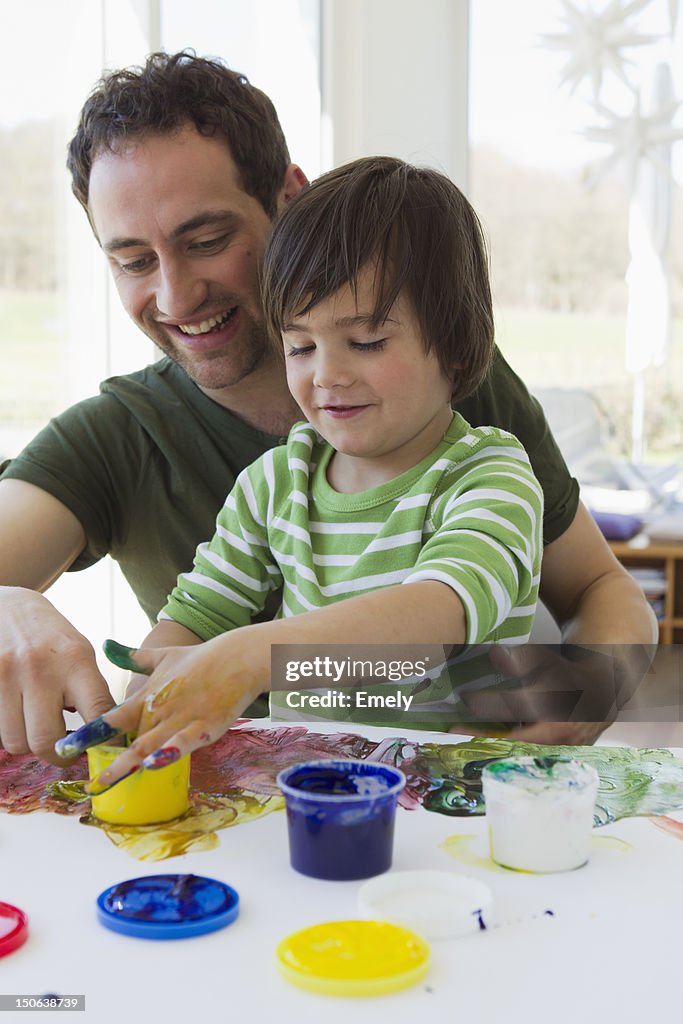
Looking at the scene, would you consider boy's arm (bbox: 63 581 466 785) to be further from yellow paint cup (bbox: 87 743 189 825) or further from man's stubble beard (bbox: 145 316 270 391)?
man's stubble beard (bbox: 145 316 270 391)

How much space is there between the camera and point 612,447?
176 inches

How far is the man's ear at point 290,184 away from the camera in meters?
1.79

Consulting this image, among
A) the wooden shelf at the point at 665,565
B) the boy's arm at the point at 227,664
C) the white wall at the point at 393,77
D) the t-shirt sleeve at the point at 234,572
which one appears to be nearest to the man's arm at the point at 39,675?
the boy's arm at the point at 227,664

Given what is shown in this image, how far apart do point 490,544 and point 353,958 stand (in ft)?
1.90

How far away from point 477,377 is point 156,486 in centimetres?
58

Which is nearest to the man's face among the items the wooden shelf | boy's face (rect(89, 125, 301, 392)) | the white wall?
boy's face (rect(89, 125, 301, 392))

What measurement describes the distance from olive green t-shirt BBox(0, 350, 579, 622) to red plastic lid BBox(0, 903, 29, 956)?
97 centimetres

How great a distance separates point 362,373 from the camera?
1.33 meters

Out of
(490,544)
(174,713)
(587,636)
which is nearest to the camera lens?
(174,713)

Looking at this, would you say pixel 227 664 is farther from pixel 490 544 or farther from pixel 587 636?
pixel 587 636

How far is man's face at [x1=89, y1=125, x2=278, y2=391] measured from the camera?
5.36 feet

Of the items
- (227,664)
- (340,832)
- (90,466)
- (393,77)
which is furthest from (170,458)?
(393,77)

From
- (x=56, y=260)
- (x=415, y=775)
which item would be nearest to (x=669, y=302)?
(x=56, y=260)

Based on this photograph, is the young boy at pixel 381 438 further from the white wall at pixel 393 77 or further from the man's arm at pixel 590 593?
the white wall at pixel 393 77
